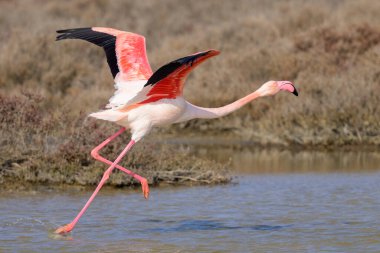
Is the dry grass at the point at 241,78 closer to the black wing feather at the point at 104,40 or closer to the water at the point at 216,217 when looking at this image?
the water at the point at 216,217

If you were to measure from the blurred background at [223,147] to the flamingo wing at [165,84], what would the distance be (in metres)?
Answer: 1.26

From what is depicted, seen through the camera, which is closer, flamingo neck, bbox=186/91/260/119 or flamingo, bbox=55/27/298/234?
flamingo, bbox=55/27/298/234

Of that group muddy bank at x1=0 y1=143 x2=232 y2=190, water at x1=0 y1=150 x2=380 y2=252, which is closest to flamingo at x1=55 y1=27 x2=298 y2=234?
water at x1=0 y1=150 x2=380 y2=252

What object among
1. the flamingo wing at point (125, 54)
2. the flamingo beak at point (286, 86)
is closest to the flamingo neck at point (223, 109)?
the flamingo beak at point (286, 86)

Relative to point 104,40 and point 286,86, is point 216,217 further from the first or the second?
point 104,40

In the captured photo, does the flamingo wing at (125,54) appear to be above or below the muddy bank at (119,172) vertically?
above

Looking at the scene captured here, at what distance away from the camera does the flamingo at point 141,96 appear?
9422 millimetres

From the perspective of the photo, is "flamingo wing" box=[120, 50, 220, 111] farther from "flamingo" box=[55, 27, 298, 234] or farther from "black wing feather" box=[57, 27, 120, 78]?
"black wing feather" box=[57, 27, 120, 78]

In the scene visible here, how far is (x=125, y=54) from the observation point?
10.3 metres

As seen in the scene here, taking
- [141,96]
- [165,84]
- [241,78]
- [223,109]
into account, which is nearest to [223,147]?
[241,78]

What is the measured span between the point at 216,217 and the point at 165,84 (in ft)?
5.27

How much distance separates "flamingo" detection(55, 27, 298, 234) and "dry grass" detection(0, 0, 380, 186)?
2.38 m

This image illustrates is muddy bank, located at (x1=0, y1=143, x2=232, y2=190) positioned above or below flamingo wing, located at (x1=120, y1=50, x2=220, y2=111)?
below

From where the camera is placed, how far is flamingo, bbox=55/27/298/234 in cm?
942
